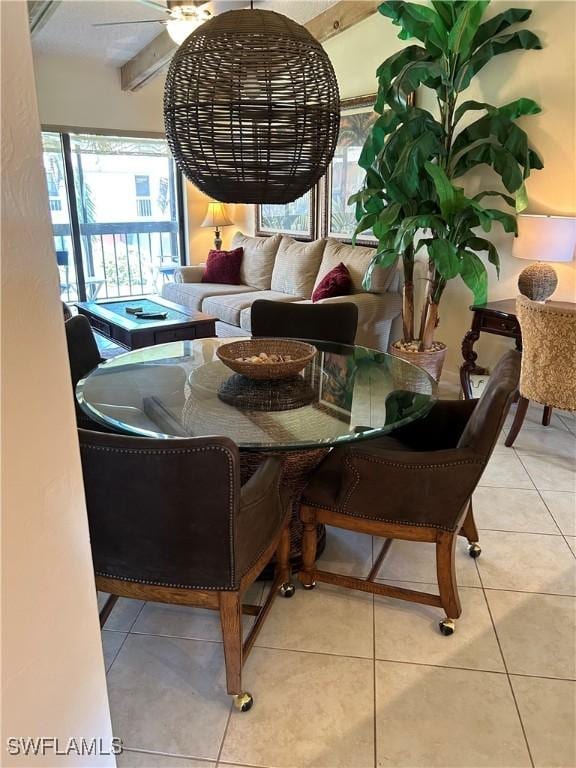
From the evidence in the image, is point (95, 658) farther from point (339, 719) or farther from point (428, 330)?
point (428, 330)

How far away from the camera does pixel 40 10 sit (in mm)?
4074

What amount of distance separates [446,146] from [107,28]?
3.26 meters

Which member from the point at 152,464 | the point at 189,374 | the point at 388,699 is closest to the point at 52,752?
the point at 152,464

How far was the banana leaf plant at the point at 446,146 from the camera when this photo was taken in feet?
11.4

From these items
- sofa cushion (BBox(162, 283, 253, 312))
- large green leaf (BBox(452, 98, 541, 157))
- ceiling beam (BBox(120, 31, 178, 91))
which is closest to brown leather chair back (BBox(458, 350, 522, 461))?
large green leaf (BBox(452, 98, 541, 157))

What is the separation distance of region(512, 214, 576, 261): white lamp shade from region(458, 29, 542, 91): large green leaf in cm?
99

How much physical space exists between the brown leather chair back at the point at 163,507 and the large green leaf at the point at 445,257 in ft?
8.45

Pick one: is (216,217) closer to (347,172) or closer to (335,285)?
(347,172)

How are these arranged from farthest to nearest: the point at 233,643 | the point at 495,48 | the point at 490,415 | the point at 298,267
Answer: the point at 298,267 → the point at 495,48 → the point at 490,415 → the point at 233,643

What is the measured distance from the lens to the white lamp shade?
3301 mm

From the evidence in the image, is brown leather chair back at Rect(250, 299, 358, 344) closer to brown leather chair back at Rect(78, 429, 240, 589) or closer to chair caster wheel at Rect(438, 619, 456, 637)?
chair caster wheel at Rect(438, 619, 456, 637)

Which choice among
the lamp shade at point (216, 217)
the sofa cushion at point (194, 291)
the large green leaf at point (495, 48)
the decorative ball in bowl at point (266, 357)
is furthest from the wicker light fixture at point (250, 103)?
the lamp shade at point (216, 217)

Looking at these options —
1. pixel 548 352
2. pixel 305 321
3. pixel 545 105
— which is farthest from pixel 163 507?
pixel 545 105

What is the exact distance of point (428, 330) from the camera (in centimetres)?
400
